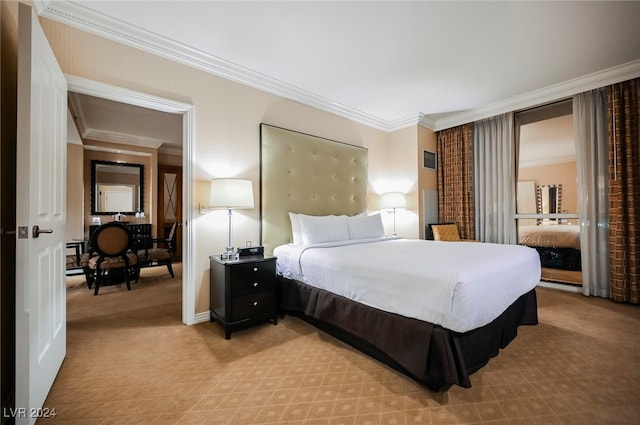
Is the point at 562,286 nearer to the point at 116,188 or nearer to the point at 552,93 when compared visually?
the point at 552,93

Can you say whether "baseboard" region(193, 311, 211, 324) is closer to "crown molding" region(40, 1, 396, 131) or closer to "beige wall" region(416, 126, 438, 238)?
"crown molding" region(40, 1, 396, 131)

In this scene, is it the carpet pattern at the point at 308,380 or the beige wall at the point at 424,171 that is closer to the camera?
the carpet pattern at the point at 308,380

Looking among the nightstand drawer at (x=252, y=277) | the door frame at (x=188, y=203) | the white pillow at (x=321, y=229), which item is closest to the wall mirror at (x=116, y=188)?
the door frame at (x=188, y=203)

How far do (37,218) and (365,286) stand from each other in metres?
2.00

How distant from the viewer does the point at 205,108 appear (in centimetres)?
292

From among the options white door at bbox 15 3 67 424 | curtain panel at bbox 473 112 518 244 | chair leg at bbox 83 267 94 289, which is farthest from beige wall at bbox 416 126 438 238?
chair leg at bbox 83 267 94 289

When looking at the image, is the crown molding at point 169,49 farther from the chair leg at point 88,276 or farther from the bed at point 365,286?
the chair leg at point 88,276

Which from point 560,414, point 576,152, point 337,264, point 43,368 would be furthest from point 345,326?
point 576,152

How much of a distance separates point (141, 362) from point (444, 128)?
529cm

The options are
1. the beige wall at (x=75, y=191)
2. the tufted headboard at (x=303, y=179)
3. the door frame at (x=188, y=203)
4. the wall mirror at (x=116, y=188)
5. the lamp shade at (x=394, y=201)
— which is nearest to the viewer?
the door frame at (x=188, y=203)

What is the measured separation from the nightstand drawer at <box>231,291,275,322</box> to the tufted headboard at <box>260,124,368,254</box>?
0.71m

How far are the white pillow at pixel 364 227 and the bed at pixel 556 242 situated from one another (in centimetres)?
231

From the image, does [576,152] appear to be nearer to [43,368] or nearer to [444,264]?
[444,264]

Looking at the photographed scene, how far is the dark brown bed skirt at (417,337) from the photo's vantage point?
1.61 metres
